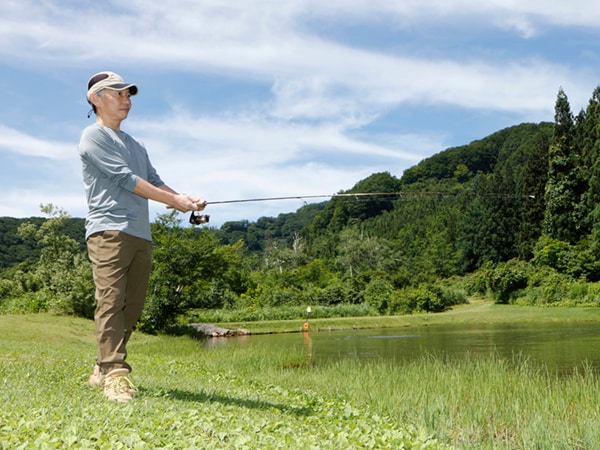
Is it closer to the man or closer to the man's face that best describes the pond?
the man

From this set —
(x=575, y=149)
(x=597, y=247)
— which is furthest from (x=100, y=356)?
(x=575, y=149)

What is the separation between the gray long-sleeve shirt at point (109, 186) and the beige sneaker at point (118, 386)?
1.02m

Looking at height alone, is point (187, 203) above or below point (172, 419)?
above

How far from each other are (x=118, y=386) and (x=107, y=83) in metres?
2.28

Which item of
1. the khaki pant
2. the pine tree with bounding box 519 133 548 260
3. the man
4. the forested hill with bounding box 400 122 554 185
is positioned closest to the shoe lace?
the man

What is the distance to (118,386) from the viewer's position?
465cm

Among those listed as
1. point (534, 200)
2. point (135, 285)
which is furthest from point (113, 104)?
point (534, 200)

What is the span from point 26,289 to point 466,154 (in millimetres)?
109181

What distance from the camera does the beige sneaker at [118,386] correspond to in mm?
4582

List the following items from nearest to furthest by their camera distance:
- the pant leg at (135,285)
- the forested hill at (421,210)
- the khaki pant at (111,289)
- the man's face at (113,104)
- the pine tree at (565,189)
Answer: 1. the khaki pant at (111,289)
2. the pant leg at (135,285)
3. the man's face at (113,104)
4. the pine tree at (565,189)
5. the forested hill at (421,210)

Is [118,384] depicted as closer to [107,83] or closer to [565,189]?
[107,83]

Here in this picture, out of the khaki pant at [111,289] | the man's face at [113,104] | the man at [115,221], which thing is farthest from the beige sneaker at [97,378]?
the man's face at [113,104]

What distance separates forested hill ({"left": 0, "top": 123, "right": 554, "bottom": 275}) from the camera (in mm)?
61719

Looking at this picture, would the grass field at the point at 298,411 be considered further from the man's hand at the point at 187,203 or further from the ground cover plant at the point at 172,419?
the man's hand at the point at 187,203
